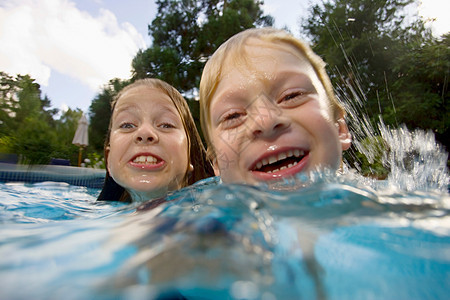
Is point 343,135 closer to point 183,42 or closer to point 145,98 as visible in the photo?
point 145,98

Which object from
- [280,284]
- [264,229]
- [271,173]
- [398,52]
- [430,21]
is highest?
[430,21]

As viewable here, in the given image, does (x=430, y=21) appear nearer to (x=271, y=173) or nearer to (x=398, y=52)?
(x=398, y=52)

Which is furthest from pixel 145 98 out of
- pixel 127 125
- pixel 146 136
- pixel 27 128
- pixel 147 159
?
pixel 27 128

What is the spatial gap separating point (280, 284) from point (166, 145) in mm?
2129

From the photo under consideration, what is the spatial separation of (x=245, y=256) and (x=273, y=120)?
1.07 m

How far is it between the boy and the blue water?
737 millimetres

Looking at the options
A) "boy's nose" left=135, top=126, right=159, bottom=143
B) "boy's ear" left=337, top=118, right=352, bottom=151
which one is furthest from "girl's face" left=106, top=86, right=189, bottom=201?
"boy's ear" left=337, top=118, right=352, bottom=151

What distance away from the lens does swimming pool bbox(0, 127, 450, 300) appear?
72 centimetres

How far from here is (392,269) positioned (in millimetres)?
787

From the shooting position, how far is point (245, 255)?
0.80 m

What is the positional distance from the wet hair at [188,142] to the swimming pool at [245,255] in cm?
215

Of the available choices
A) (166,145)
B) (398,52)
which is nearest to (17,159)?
(166,145)

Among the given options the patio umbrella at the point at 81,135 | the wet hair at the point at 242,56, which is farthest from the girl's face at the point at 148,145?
the patio umbrella at the point at 81,135

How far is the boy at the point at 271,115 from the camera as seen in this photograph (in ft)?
5.75
